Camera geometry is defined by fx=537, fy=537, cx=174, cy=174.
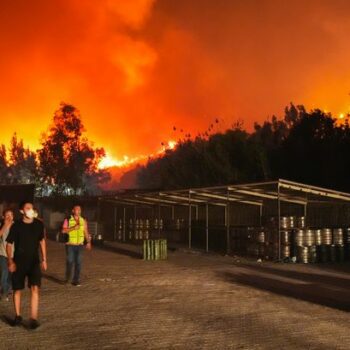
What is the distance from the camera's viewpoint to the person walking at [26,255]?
7.73m

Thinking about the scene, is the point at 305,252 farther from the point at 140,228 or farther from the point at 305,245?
the point at 140,228

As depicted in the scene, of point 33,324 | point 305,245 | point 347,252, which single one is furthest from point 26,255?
point 347,252

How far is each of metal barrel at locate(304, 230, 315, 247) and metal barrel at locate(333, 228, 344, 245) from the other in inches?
50.0

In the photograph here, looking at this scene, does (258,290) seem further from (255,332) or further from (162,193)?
(162,193)

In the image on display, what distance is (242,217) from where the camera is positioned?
27984 mm

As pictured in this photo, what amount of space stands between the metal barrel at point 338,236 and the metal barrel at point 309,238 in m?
1.27

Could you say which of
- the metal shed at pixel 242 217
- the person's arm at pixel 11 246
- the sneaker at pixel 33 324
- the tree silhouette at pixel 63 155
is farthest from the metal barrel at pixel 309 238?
the tree silhouette at pixel 63 155

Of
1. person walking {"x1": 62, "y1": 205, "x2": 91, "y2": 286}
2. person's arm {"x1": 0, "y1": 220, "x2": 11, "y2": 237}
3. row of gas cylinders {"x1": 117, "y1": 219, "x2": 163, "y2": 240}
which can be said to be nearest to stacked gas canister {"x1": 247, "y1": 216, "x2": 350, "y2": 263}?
person walking {"x1": 62, "y1": 205, "x2": 91, "y2": 286}

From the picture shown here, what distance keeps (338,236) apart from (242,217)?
763cm

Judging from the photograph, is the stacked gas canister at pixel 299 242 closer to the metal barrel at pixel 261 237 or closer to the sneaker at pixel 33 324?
the metal barrel at pixel 261 237

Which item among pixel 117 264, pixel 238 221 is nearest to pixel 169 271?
pixel 117 264

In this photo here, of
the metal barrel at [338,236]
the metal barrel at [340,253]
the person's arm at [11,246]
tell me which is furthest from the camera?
the metal barrel at [338,236]

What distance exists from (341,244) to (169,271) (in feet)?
26.6

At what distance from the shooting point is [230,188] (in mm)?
21438
